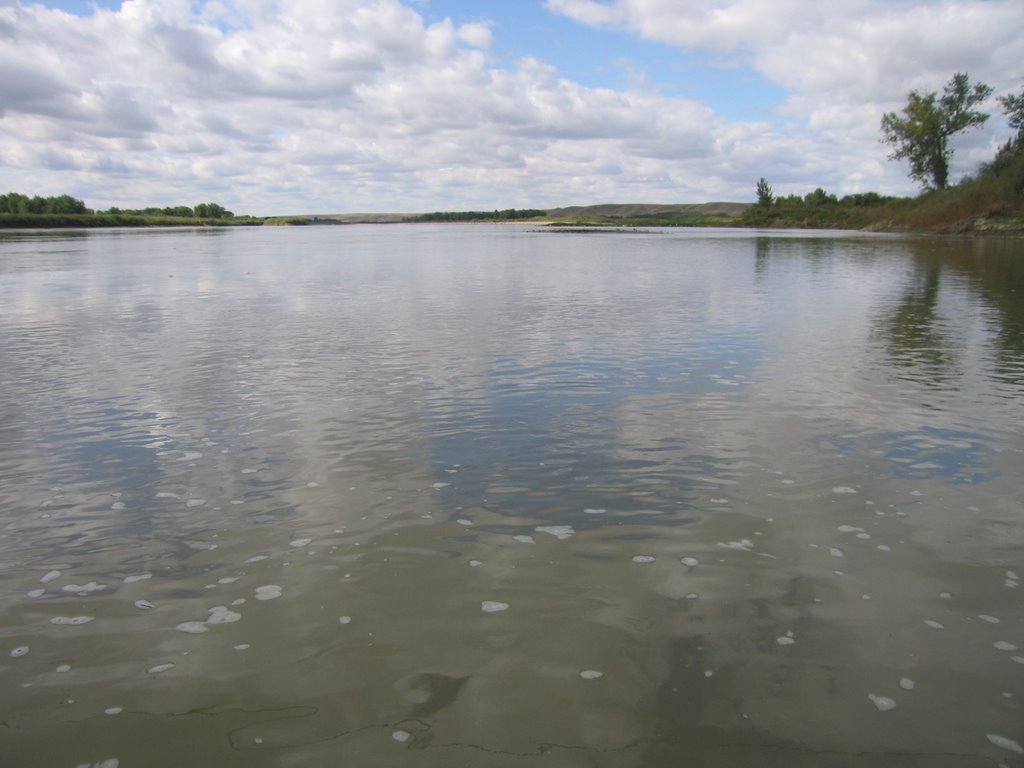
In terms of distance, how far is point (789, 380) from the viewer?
15.2 meters

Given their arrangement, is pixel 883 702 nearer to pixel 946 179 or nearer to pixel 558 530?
pixel 558 530

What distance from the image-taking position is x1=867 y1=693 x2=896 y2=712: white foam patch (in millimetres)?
5355

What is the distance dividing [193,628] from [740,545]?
229 inches

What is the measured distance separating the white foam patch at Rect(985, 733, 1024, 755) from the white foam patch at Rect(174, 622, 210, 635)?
6522 mm

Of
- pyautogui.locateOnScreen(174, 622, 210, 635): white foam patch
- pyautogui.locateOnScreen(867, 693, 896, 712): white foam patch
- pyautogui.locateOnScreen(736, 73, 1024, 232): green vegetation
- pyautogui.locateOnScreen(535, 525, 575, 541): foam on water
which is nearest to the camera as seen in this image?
pyautogui.locateOnScreen(867, 693, 896, 712): white foam patch

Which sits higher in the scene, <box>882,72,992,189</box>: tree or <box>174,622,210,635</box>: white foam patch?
<box>882,72,992,189</box>: tree

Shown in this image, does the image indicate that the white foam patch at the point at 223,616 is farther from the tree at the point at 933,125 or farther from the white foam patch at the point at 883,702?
the tree at the point at 933,125

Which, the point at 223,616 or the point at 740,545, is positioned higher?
the point at 740,545

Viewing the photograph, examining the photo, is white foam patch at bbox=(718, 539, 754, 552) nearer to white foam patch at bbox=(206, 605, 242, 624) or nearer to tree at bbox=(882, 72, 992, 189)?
white foam patch at bbox=(206, 605, 242, 624)

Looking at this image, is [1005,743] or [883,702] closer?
[1005,743]

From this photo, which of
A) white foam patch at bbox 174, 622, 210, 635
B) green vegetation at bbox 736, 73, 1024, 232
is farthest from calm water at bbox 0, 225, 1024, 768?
green vegetation at bbox 736, 73, 1024, 232

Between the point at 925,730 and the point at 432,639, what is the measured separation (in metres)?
3.98

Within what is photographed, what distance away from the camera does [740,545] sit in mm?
7887

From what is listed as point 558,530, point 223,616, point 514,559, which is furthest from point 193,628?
point 558,530
